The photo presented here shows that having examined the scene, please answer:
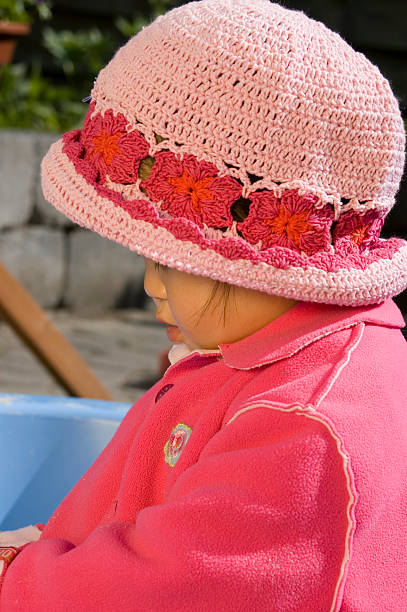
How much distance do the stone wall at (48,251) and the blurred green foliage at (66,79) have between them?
1.73ft

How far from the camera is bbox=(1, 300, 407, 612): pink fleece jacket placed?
0.88m

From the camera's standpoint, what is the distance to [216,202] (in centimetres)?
99

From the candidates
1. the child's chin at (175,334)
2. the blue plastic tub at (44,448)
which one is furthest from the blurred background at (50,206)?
the child's chin at (175,334)

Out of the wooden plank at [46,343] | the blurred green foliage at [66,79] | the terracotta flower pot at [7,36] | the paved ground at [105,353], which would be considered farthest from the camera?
the blurred green foliage at [66,79]

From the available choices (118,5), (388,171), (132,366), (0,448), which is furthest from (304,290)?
(118,5)

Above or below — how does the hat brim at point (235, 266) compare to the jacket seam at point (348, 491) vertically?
above

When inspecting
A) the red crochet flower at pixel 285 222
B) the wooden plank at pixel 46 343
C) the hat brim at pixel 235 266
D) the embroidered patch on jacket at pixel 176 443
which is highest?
the red crochet flower at pixel 285 222

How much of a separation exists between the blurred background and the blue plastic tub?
144 centimetres

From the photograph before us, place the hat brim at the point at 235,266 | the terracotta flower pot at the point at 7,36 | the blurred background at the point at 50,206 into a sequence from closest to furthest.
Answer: the hat brim at the point at 235,266 < the terracotta flower pot at the point at 7,36 < the blurred background at the point at 50,206

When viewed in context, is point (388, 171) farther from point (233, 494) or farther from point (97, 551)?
point (97, 551)

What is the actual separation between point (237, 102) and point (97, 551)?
1.63ft

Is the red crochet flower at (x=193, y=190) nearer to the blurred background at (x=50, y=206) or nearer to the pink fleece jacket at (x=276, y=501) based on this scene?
the pink fleece jacket at (x=276, y=501)

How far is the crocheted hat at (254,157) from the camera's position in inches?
38.8

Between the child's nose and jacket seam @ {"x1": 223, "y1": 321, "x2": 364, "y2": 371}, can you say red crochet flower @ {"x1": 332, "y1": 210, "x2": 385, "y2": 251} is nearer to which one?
jacket seam @ {"x1": 223, "y1": 321, "x2": 364, "y2": 371}
